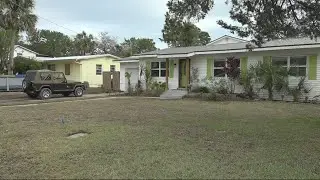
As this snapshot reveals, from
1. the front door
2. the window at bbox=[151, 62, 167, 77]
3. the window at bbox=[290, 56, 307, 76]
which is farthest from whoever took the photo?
the window at bbox=[151, 62, 167, 77]

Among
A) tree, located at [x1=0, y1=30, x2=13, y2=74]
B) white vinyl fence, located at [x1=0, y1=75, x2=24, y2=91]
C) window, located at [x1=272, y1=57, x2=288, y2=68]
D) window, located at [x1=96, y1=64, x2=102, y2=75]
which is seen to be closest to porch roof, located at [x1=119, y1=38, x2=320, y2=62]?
window, located at [x1=272, y1=57, x2=288, y2=68]

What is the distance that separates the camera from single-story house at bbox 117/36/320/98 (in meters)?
21.2

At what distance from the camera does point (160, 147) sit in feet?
27.4

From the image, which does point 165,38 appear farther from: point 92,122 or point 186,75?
point 92,122

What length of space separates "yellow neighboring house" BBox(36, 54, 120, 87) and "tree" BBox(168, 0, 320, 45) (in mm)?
27589

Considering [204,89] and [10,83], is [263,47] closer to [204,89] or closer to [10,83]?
[204,89]

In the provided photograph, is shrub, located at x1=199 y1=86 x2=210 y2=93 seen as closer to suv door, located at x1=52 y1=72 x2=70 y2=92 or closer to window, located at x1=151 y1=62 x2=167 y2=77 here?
window, located at x1=151 y1=62 x2=167 y2=77

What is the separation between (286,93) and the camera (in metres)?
22.0

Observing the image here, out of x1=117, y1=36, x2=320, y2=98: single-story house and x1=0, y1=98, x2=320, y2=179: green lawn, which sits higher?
x1=117, y1=36, x2=320, y2=98: single-story house

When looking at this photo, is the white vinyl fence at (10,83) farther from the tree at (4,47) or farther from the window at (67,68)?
the window at (67,68)


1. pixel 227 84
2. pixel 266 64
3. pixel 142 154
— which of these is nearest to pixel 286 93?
pixel 266 64

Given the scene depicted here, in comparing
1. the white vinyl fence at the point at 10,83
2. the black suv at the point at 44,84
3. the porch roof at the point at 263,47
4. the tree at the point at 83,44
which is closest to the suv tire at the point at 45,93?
the black suv at the point at 44,84

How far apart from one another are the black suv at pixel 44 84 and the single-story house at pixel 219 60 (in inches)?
261

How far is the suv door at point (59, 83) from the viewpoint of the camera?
24.4 metres
